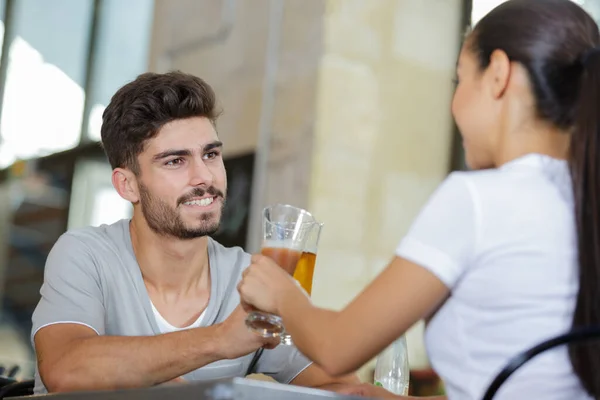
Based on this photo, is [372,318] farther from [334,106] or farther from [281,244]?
[334,106]

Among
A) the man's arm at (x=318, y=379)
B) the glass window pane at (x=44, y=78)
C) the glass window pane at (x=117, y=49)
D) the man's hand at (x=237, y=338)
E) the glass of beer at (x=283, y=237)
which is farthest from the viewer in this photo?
the glass window pane at (x=44, y=78)

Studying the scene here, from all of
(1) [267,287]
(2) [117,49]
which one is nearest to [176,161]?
(1) [267,287]

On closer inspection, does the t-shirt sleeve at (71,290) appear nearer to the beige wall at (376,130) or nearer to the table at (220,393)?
the table at (220,393)

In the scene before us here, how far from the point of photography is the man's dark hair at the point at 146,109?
197cm

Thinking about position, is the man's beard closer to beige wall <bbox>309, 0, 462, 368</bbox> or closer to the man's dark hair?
the man's dark hair

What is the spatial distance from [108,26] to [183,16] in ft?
6.61

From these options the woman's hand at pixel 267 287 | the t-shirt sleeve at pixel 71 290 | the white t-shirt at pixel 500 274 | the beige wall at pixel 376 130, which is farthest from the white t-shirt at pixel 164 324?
the beige wall at pixel 376 130

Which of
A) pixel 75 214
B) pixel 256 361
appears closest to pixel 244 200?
pixel 256 361

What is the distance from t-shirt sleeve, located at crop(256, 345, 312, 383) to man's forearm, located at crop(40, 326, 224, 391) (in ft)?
1.27

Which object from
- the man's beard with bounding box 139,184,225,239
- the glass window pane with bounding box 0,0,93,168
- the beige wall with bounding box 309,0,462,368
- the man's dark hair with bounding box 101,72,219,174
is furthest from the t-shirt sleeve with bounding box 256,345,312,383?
the glass window pane with bounding box 0,0,93,168

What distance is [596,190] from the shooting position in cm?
93

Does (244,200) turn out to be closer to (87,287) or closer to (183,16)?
(183,16)

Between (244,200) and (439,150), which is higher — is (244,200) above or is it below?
below

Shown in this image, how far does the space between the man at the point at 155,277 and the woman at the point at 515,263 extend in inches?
18.5
